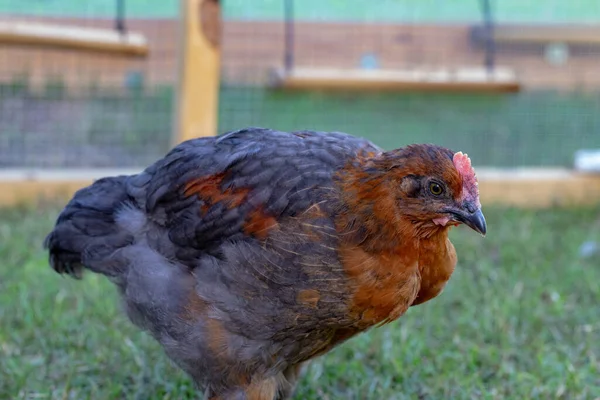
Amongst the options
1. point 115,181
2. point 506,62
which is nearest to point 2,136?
point 115,181

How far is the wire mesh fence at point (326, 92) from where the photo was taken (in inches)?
233

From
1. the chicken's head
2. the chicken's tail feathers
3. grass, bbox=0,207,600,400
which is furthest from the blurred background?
the chicken's head

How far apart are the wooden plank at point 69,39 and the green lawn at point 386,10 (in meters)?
1.90

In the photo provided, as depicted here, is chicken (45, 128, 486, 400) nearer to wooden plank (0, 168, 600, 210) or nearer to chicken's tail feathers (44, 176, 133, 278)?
chicken's tail feathers (44, 176, 133, 278)

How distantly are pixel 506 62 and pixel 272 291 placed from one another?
6058 mm

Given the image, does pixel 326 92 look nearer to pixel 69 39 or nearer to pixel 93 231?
pixel 69 39

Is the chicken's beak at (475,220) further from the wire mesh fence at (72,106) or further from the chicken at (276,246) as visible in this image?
the wire mesh fence at (72,106)

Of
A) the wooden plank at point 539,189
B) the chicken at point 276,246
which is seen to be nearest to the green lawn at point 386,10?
the wooden plank at point 539,189

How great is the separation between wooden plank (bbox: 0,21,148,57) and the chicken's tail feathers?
6.03ft

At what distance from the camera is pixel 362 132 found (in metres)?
6.35

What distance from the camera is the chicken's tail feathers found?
270cm

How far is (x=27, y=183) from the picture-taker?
5.07m

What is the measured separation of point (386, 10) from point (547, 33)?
157 centimetres

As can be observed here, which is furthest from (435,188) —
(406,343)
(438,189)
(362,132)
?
(362,132)
